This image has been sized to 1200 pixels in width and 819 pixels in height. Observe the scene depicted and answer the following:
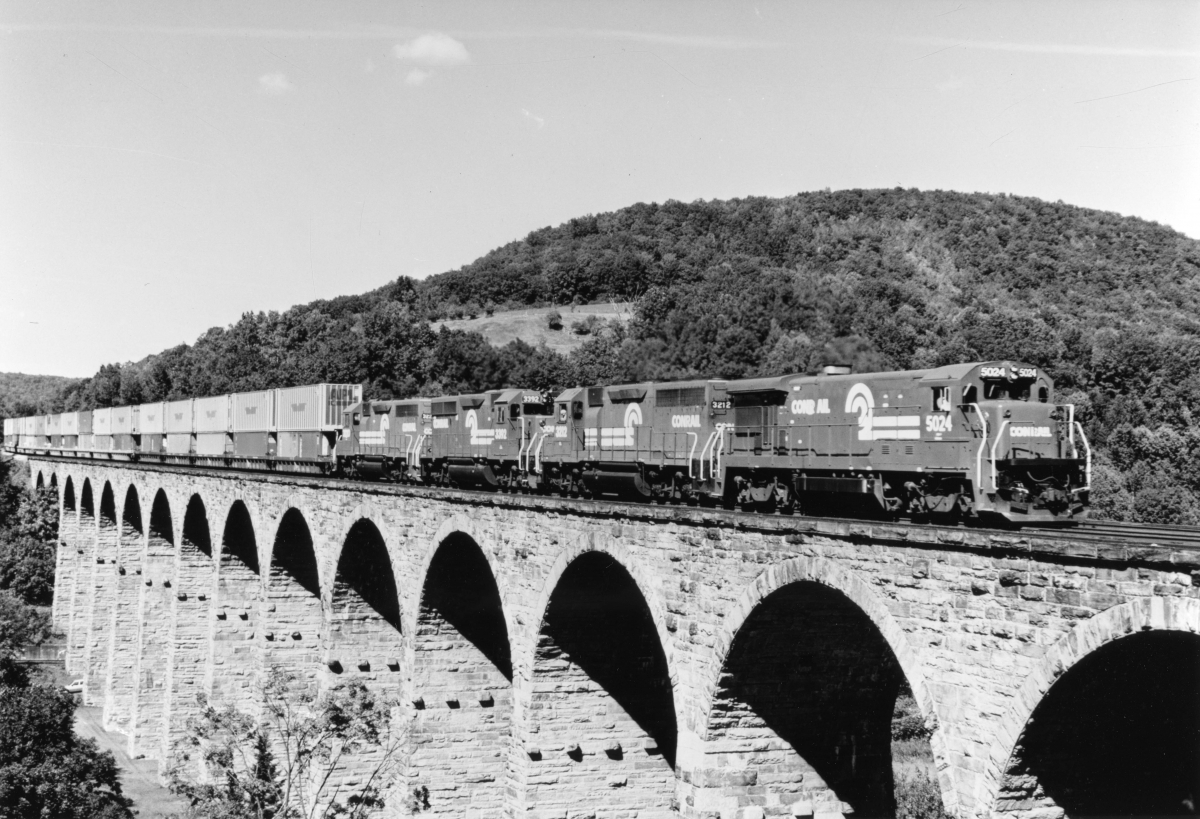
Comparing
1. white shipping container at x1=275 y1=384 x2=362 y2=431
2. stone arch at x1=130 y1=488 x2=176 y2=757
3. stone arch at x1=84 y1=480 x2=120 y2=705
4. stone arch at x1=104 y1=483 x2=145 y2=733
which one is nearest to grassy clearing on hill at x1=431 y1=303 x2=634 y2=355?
stone arch at x1=84 y1=480 x2=120 y2=705

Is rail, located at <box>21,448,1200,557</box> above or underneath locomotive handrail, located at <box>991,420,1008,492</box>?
underneath

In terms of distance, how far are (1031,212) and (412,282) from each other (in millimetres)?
85616

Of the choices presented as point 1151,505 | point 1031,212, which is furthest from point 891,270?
point 1151,505

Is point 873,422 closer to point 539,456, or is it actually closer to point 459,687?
point 539,456

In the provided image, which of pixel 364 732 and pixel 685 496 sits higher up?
pixel 685 496

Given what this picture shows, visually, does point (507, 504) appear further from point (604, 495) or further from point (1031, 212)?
point (1031, 212)

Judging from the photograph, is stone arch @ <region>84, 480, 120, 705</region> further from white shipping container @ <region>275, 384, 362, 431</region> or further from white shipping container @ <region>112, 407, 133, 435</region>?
white shipping container @ <region>275, 384, 362, 431</region>

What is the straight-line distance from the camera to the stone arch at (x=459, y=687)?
28.4m

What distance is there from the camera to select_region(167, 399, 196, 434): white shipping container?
58812mm

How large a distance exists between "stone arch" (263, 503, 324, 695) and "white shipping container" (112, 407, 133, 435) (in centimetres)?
3531

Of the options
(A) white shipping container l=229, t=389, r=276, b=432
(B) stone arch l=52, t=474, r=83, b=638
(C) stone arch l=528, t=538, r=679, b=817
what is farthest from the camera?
(B) stone arch l=52, t=474, r=83, b=638

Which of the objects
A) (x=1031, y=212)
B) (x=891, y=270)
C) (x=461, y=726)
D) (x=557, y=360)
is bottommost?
(x=461, y=726)

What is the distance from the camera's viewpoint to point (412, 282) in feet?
540

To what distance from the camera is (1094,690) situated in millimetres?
13391
